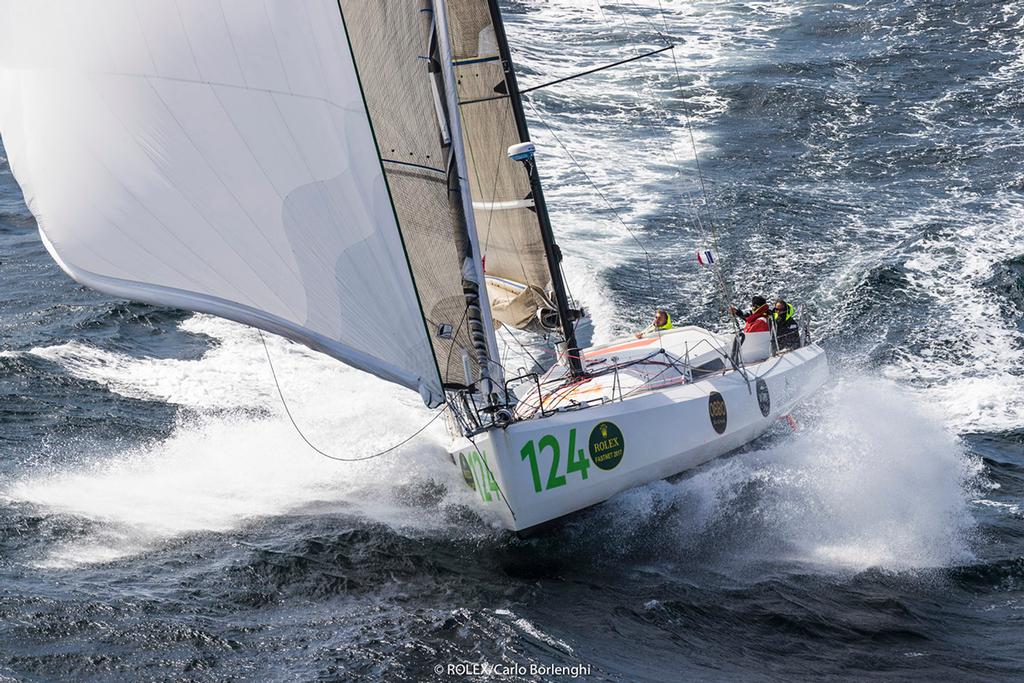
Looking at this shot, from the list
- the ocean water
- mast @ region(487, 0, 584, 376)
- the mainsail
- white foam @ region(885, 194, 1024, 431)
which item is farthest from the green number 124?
white foam @ region(885, 194, 1024, 431)

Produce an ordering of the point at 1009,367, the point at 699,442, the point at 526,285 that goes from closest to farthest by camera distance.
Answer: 1. the point at 699,442
2. the point at 526,285
3. the point at 1009,367

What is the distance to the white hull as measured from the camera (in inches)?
432

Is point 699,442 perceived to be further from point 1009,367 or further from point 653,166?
point 653,166

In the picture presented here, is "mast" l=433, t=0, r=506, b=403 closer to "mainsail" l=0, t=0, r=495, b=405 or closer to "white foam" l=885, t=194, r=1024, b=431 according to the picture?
"mainsail" l=0, t=0, r=495, b=405

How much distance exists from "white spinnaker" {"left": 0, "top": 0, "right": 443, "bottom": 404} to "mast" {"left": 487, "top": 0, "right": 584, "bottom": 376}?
12.7 feet

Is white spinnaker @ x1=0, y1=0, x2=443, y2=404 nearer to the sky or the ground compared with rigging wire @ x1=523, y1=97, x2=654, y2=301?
nearer to the sky

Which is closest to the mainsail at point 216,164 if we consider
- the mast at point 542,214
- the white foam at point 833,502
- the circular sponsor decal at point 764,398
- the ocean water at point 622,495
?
the ocean water at point 622,495

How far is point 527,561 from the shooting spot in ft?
36.1

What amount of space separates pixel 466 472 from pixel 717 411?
115 inches

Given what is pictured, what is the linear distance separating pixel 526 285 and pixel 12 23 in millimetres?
6951

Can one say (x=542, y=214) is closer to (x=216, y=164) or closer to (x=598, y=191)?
(x=216, y=164)

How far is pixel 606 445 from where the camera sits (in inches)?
454

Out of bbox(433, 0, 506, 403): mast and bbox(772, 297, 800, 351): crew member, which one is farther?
bbox(772, 297, 800, 351): crew member

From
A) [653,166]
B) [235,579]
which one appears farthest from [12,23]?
[653,166]
